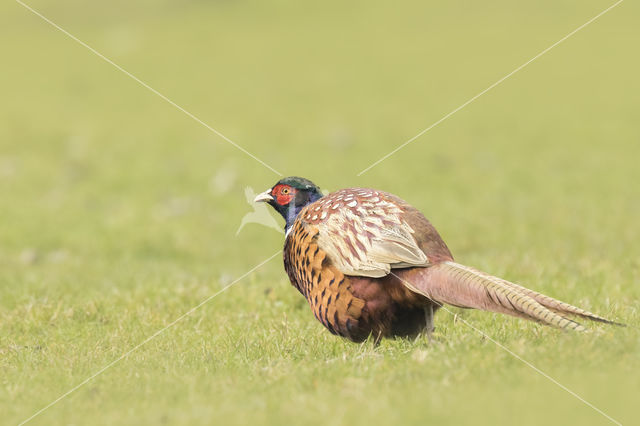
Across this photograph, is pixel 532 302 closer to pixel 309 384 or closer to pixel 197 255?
pixel 309 384

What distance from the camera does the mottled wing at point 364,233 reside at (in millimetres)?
5398

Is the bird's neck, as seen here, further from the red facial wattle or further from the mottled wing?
the mottled wing

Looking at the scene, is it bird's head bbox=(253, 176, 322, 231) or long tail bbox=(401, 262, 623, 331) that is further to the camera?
bird's head bbox=(253, 176, 322, 231)

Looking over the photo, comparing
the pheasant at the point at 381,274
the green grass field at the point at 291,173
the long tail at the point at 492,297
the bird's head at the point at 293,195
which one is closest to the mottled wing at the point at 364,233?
the pheasant at the point at 381,274

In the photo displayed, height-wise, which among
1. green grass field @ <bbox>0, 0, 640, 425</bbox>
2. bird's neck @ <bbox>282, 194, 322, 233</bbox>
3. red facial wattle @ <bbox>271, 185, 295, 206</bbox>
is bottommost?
green grass field @ <bbox>0, 0, 640, 425</bbox>

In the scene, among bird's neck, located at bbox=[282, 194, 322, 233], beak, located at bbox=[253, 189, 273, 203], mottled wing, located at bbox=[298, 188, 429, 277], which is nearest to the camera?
mottled wing, located at bbox=[298, 188, 429, 277]

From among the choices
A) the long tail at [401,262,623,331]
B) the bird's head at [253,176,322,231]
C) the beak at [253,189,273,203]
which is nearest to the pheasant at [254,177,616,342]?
the long tail at [401,262,623,331]

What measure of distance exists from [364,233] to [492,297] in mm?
998

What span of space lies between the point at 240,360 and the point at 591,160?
12065 mm

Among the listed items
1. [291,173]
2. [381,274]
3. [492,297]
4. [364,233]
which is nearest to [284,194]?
[364,233]

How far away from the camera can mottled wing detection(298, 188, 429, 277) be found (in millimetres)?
5398

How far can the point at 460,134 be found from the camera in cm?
1892

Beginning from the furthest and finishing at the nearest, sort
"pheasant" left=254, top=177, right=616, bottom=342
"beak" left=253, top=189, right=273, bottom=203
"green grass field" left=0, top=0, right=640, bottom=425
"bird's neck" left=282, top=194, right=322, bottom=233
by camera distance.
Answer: "beak" left=253, top=189, right=273, bottom=203 < "bird's neck" left=282, top=194, right=322, bottom=233 < "pheasant" left=254, top=177, right=616, bottom=342 < "green grass field" left=0, top=0, right=640, bottom=425

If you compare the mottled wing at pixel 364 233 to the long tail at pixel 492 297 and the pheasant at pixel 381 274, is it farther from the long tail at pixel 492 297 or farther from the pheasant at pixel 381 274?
the long tail at pixel 492 297
